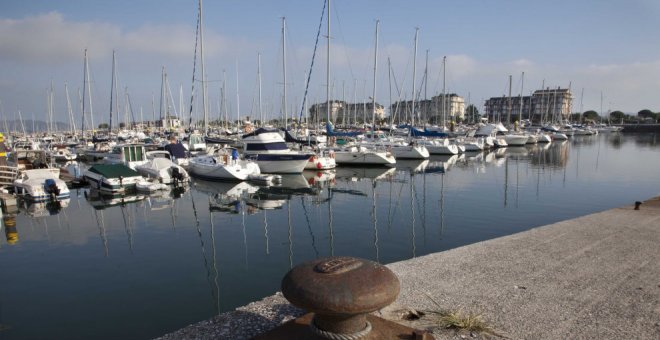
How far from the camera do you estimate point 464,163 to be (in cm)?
4219

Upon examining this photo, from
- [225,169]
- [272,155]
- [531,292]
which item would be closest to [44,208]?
[225,169]

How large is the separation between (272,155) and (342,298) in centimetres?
2908

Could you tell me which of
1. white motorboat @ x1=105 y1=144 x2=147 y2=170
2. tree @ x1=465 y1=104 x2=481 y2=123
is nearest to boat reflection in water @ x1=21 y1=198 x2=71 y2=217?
white motorboat @ x1=105 y1=144 x2=147 y2=170

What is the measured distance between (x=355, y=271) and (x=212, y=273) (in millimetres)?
7830

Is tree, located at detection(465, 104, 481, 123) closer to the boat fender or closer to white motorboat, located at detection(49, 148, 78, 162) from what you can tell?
white motorboat, located at detection(49, 148, 78, 162)

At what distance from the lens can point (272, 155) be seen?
3297 centimetres

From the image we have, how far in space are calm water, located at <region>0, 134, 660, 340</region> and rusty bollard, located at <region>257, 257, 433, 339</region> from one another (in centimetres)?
459

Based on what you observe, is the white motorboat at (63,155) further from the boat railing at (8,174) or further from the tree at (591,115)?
the tree at (591,115)

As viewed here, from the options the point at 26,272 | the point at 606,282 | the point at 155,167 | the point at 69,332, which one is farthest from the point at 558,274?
the point at 155,167

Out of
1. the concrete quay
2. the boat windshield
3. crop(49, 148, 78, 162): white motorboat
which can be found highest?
the boat windshield

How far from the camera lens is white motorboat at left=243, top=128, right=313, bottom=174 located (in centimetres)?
3278

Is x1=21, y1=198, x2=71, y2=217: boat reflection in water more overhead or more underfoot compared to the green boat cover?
more underfoot

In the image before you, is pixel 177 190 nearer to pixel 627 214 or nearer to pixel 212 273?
pixel 212 273

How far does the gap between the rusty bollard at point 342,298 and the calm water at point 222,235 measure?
4589mm
